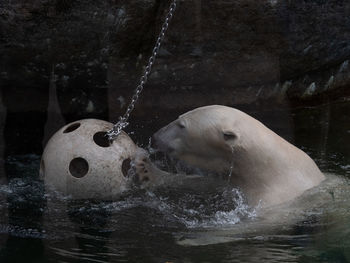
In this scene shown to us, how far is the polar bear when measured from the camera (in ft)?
16.9

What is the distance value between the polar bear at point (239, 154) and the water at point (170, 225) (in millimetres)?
110

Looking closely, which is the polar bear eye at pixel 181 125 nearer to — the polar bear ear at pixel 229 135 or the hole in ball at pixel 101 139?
the polar bear ear at pixel 229 135

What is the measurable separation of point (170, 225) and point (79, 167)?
73cm

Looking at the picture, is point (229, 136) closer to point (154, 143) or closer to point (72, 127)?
point (154, 143)

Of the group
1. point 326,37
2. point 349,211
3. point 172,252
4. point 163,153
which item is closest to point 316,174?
point 349,211

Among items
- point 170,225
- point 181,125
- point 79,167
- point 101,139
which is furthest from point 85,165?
point 181,125

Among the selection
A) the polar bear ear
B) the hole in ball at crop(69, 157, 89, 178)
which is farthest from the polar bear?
the hole in ball at crop(69, 157, 89, 178)

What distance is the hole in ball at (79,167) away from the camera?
4828 millimetres

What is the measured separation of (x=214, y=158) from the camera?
5.32 m

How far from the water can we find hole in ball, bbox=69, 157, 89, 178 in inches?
7.5

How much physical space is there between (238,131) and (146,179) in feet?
2.44

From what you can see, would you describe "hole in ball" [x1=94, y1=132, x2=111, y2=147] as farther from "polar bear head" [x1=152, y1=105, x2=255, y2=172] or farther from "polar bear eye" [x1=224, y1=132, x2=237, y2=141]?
"polar bear eye" [x1=224, y1=132, x2=237, y2=141]

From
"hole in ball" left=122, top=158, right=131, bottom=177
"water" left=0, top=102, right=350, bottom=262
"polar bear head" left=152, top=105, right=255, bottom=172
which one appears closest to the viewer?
"water" left=0, top=102, right=350, bottom=262

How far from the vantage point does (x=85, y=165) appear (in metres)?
4.85
